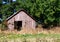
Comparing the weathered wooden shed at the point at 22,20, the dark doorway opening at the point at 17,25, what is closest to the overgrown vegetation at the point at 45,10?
the dark doorway opening at the point at 17,25

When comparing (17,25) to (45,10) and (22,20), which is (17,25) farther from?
(45,10)

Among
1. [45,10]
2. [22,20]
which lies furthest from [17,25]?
[45,10]

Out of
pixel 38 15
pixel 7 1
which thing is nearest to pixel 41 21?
pixel 38 15

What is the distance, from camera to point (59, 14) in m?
46.9

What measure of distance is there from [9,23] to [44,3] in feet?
33.5

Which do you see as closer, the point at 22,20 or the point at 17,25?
the point at 22,20

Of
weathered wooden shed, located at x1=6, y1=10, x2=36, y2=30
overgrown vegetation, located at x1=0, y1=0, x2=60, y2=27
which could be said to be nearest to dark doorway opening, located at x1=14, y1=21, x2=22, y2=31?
weathered wooden shed, located at x1=6, y1=10, x2=36, y2=30

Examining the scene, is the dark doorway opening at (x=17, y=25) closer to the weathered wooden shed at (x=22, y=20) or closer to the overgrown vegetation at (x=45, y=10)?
the weathered wooden shed at (x=22, y=20)

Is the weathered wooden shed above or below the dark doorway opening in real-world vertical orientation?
above

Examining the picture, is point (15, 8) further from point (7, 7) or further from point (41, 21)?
point (41, 21)

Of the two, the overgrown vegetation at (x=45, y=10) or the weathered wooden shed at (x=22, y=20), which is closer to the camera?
the weathered wooden shed at (x=22, y=20)

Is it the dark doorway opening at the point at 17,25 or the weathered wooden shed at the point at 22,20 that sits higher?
the weathered wooden shed at the point at 22,20

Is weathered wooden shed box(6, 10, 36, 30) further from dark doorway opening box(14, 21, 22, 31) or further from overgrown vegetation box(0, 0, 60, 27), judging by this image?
overgrown vegetation box(0, 0, 60, 27)

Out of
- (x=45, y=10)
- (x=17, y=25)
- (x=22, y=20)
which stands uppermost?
(x=45, y=10)
